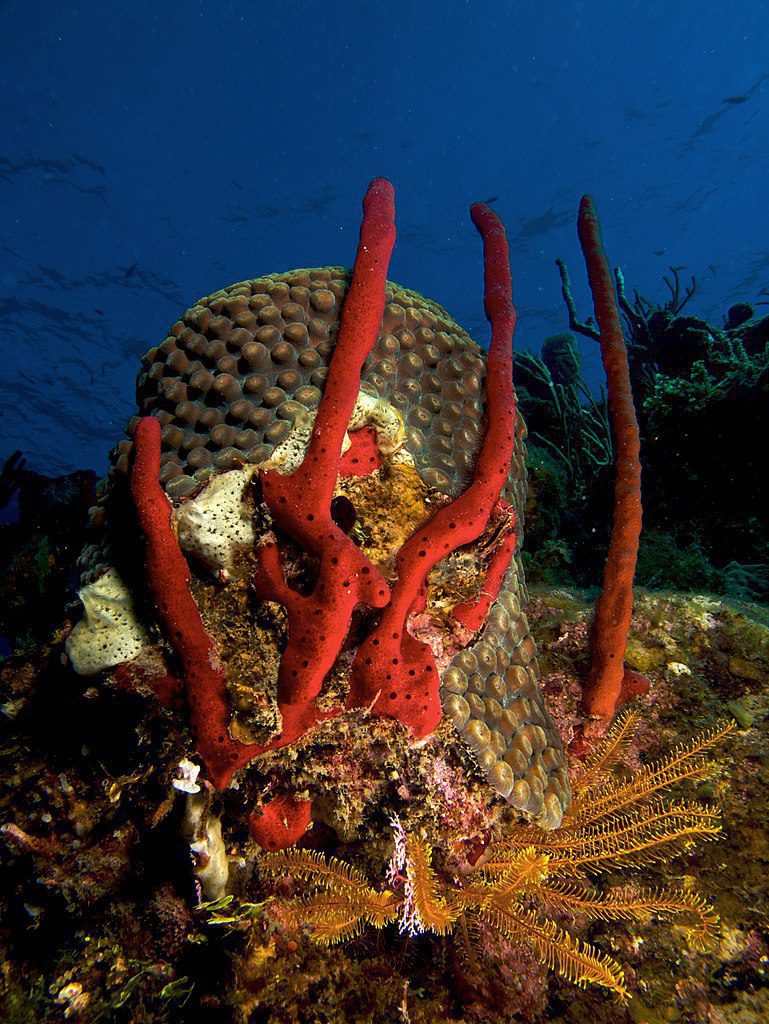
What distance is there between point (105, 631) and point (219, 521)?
80cm

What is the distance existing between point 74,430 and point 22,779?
45.1m

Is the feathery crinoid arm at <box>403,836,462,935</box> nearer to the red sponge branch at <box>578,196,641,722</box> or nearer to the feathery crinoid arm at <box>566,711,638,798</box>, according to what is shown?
the feathery crinoid arm at <box>566,711,638,798</box>

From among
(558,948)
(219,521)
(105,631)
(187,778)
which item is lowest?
(558,948)

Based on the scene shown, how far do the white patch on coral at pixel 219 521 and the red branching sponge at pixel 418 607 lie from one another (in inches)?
30.0

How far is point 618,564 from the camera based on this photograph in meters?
3.02

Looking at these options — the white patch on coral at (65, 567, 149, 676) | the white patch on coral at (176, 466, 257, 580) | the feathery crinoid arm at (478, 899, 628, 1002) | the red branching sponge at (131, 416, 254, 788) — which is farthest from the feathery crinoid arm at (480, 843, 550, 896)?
the white patch on coral at (65, 567, 149, 676)

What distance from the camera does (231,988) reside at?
2162 mm

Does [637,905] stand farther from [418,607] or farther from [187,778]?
[187,778]

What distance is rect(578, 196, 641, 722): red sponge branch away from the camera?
2.93 metres

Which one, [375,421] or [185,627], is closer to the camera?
[185,627]

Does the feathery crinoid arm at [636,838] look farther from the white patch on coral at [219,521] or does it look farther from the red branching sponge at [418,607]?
the white patch on coral at [219,521]

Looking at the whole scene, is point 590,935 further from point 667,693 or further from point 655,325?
point 655,325

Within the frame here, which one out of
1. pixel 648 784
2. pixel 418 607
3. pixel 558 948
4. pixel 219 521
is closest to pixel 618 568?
pixel 648 784

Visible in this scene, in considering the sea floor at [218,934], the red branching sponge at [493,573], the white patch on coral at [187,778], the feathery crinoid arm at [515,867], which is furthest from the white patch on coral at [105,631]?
the feathery crinoid arm at [515,867]
